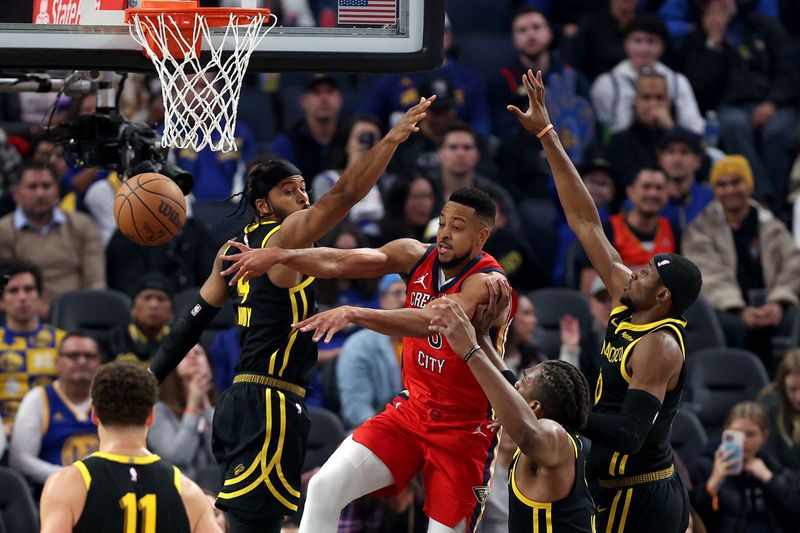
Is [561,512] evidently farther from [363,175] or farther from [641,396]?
[363,175]

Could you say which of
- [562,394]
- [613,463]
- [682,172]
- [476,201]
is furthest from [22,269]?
[682,172]

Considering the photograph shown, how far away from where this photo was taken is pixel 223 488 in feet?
24.5

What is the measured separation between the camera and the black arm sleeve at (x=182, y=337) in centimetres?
767

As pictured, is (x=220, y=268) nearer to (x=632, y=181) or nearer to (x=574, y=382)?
(x=574, y=382)

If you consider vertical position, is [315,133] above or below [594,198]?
above

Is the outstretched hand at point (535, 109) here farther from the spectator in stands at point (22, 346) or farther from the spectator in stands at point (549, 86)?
the spectator in stands at point (549, 86)

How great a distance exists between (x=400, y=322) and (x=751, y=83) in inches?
338

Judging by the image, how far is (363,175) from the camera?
7.25 m

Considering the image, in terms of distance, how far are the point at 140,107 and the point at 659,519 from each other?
6326mm

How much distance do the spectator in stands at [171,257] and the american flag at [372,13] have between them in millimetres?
4243

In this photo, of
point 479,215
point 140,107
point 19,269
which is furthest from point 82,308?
point 479,215

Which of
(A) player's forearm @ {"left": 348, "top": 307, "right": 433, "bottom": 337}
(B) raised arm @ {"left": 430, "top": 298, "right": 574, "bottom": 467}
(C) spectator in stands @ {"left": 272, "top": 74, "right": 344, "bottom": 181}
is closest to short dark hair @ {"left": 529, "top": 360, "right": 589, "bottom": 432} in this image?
(B) raised arm @ {"left": 430, "top": 298, "right": 574, "bottom": 467}

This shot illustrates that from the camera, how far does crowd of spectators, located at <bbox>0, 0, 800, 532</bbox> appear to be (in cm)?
1023

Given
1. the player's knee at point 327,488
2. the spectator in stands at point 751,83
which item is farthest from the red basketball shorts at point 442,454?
the spectator in stands at point 751,83
